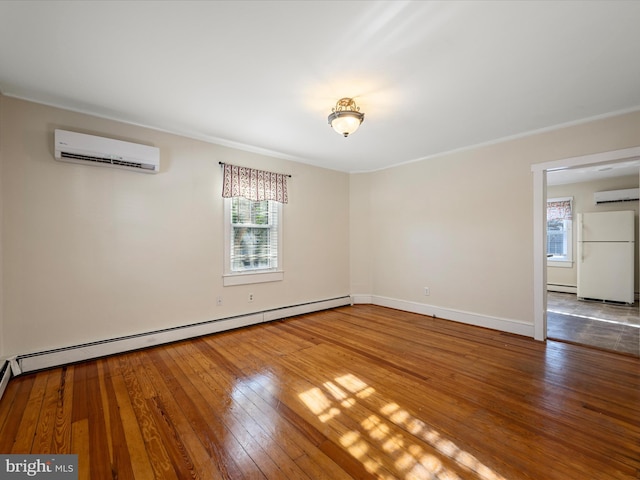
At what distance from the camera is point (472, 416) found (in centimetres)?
202

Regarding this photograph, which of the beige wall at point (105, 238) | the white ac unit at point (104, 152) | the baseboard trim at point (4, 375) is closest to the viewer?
the baseboard trim at point (4, 375)

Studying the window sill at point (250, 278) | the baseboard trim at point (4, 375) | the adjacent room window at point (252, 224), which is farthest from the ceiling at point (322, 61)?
the baseboard trim at point (4, 375)

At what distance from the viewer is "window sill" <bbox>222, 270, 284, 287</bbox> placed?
4004mm

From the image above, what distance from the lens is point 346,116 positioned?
106 inches

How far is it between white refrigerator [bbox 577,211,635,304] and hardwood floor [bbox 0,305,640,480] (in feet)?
11.5

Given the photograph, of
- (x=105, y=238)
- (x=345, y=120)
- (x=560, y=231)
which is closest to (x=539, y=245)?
(x=345, y=120)

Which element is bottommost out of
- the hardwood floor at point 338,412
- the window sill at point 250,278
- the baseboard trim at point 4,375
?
the hardwood floor at point 338,412

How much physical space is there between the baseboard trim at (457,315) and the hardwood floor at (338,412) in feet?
1.10

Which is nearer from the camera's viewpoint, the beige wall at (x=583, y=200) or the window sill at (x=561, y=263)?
the beige wall at (x=583, y=200)

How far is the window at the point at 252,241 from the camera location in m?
4.05

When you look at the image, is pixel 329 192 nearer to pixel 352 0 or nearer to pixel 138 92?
pixel 138 92

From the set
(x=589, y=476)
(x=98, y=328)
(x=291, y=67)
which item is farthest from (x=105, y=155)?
(x=589, y=476)

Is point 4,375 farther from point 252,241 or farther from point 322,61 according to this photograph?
point 322,61

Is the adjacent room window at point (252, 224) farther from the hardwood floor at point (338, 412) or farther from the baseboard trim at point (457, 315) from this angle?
the baseboard trim at point (457, 315)
